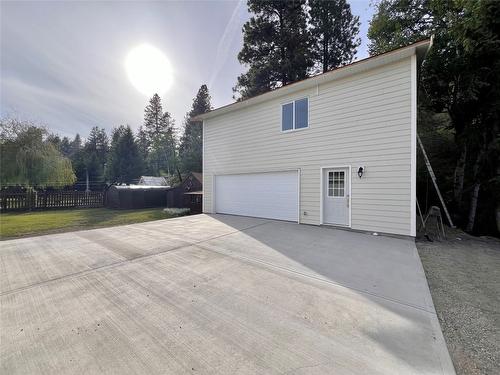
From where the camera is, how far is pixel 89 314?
2.44 metres

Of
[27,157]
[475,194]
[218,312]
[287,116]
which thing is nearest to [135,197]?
[27,157]

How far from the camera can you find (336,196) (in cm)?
723

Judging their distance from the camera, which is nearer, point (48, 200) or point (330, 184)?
point (330, 184)

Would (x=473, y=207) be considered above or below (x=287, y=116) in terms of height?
below

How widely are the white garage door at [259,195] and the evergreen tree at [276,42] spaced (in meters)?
9.00

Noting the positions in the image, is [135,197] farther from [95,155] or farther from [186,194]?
[95,155]

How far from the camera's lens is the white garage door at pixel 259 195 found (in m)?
8.20

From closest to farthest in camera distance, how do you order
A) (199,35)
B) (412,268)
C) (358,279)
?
(358,279), (412,268), (199,35)

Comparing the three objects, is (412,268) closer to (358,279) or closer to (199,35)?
(358,279)

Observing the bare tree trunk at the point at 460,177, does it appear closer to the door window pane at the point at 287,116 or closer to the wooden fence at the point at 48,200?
the door window pane at the point at 287,116

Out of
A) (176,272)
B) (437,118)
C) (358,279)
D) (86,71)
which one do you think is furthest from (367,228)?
(86,71)

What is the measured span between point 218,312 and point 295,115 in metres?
7.14

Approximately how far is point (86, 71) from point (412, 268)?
1186 cm

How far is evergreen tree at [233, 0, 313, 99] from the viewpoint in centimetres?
1480
